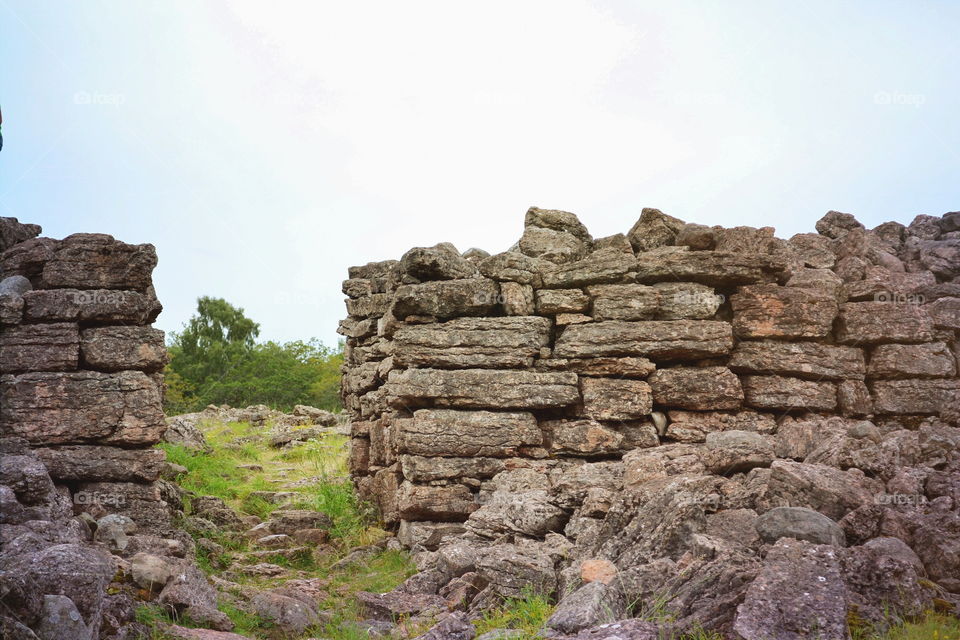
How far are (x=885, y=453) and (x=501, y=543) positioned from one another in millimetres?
3709

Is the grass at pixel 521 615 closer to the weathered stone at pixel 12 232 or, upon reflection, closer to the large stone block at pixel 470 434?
the large stone block at pixel 470 434

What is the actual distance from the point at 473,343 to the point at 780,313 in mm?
4010

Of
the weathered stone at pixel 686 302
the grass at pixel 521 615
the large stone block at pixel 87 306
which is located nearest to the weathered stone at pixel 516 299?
the weathered stone at pixel 686 302

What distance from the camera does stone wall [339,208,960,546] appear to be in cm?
895

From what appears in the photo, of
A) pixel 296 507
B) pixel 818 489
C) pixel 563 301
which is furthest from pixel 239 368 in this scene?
pixel 818 489

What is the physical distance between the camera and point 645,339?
30.2 feet

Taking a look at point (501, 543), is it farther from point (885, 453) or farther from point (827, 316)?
point (827, 316)

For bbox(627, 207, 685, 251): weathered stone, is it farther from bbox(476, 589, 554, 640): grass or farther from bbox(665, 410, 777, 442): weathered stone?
bbox(476, 589, 554, 640): grass

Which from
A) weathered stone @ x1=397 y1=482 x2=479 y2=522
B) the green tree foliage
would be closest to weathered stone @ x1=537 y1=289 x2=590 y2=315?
weathered stone @ x1=397 y1=482 x2=479 y2=522

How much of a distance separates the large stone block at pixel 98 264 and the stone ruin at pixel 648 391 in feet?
9.98

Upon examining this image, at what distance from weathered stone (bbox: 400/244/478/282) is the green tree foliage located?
23.2 m

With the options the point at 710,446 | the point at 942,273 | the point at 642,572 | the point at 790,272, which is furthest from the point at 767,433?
the point at 642,572

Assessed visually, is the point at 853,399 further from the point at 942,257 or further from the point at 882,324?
the point at 942,257

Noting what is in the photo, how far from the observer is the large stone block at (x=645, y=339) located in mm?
9195
